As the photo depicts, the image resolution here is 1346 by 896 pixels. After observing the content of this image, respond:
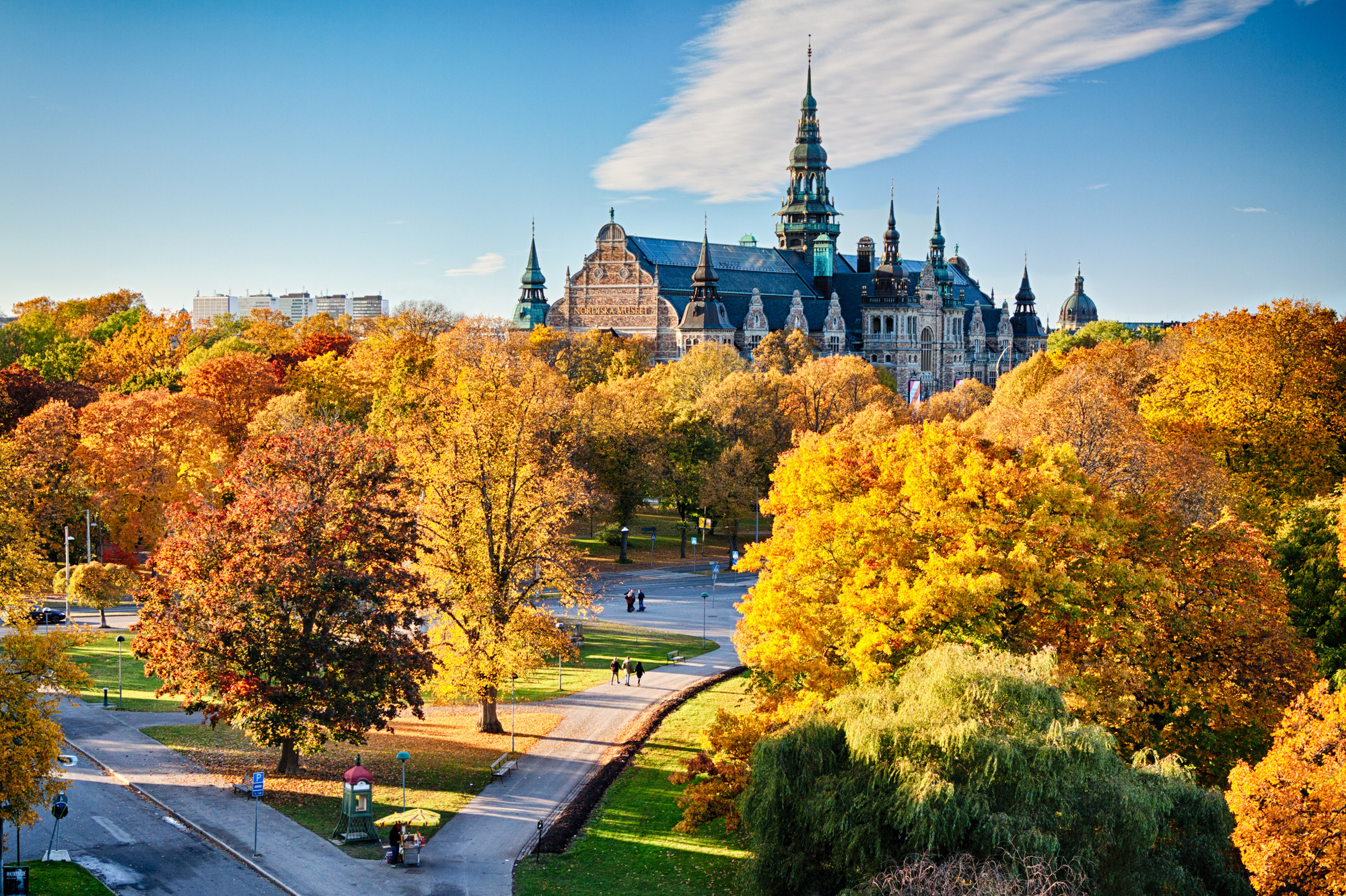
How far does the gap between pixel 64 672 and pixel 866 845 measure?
15922mm

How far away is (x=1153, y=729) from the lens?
26234 millimetres

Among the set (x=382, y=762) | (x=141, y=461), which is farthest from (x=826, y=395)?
(x=382, y=762)

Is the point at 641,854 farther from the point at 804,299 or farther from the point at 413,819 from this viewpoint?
the point at 804,299

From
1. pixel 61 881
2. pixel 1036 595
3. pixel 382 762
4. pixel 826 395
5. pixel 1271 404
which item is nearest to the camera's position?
pixel 61 881

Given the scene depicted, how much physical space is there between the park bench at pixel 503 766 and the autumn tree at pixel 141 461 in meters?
27.7

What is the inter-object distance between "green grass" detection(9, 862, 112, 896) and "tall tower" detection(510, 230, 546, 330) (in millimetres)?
106106

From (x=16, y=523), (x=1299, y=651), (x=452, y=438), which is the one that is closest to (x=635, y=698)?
(x=452, y=438)

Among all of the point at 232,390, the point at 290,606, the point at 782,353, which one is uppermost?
the point at 782,353

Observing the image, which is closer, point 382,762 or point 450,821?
point 450,821

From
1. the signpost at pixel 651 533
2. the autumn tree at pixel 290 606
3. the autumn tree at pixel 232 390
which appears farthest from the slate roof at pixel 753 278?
the autumn tree at pixel 290 606

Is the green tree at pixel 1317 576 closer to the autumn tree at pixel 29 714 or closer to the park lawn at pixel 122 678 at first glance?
the autumn tree at pixel 29 714

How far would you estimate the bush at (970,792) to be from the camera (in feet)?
62.3

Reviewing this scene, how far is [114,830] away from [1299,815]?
77.1 feet

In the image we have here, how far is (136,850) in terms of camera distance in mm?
24250
